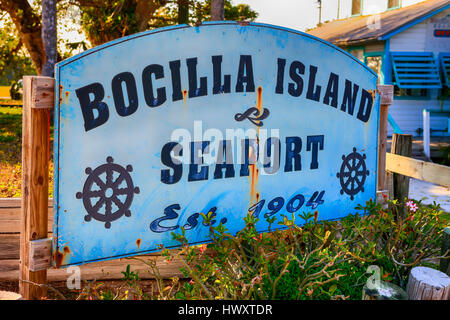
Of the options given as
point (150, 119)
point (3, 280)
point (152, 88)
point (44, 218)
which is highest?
point (152, 88)

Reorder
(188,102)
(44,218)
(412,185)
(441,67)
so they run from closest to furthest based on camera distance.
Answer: (44,218) < (188,102) < (412,185) < (441,67)

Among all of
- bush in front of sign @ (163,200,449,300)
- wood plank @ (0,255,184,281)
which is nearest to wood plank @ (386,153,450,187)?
bush in front of sign @ (163,200,449,300)

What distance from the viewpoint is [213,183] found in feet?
10.4

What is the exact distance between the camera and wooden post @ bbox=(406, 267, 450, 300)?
2.53 m

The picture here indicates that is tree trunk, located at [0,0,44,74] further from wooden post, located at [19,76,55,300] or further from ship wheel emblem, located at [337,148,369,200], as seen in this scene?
wooden post, located at [19,76,55,300]

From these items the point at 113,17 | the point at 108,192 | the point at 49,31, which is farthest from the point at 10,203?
the point at 113,17

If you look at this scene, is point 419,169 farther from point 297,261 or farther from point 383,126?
point 297,261

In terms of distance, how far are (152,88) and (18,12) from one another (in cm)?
1321

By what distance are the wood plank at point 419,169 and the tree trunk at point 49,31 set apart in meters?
8.51

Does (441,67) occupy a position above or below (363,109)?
above

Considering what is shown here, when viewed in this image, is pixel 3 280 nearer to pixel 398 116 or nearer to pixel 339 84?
pixel 339 84

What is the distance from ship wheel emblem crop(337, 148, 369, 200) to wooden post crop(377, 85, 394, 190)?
0.26 metres

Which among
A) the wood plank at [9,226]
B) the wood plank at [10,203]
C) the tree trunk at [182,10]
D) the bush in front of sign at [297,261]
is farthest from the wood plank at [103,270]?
the tree trunk at [182,10]

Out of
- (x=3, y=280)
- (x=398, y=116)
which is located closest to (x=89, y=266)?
(x=3, y=280)
